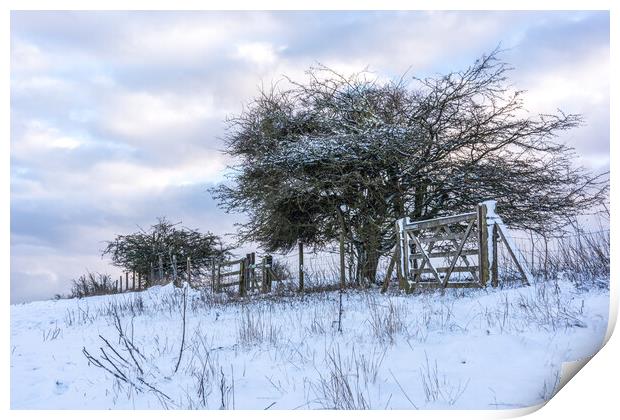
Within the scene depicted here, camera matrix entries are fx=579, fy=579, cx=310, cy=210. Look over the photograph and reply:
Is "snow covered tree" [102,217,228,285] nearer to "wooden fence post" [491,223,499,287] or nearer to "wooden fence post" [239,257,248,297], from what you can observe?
"wooden fence post" [239,257,248,297]

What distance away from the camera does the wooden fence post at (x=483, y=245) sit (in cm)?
1143

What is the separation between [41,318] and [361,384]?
12729 mm

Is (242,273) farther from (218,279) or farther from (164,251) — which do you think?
(164,251)

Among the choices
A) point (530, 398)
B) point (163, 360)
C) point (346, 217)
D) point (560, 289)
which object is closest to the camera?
point (530, 398)

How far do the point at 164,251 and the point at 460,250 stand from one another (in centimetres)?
2319

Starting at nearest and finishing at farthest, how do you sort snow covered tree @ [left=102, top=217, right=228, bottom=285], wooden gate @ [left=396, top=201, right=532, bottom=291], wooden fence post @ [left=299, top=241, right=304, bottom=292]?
wooden gate @ [left=396, top=201, right=532, bottom=291], wooden fence post @ [left=299, top=241, right=304, bottom=292], snow covered tree @ [left=102, top=217, right=228, bottom=285]

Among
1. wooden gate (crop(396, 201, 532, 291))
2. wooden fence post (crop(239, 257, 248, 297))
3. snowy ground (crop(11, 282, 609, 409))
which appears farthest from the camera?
wooden fence post (crop(239, 257, 248, 297))

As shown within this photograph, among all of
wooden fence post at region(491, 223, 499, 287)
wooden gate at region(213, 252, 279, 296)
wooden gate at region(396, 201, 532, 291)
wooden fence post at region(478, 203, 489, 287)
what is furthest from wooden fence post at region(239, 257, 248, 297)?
wooden fence post at region(491, 223, 499, 287)

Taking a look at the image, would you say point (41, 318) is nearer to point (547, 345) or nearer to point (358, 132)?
point (358, 132)

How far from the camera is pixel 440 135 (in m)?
17.8

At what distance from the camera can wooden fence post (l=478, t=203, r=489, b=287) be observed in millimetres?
11430

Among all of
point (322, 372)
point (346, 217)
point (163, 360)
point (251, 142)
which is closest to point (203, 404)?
point (322, 372)

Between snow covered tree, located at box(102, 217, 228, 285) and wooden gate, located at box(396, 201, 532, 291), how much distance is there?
62.9 ft
